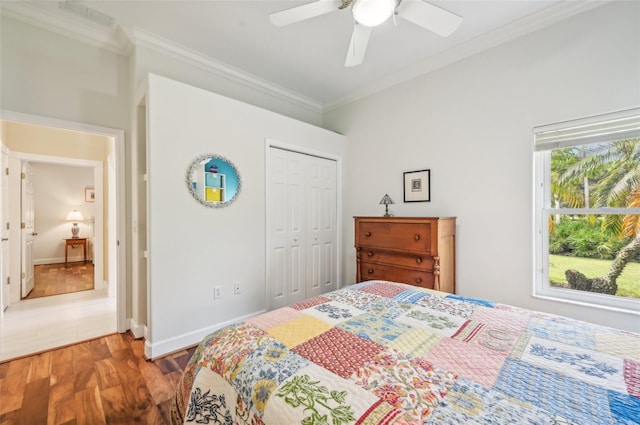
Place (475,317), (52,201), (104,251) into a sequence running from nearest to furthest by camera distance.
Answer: (475,317)
(104,251)
(52,201)

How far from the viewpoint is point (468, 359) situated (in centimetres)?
91

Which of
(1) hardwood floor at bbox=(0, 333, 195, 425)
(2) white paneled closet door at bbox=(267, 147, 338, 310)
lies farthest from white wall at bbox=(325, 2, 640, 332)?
(1) hardwood floor at bbox=(0, 333, 195, 425)

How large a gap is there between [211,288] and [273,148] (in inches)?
60.2

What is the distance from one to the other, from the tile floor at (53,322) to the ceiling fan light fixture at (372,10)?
3366 mm

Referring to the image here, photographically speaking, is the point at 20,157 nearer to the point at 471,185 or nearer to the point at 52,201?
the point at 52,201

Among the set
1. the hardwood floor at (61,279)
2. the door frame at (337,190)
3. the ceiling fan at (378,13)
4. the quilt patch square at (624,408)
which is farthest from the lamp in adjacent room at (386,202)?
the hardwood floor at (61,279)

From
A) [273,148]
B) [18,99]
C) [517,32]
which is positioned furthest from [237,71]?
[517,32]

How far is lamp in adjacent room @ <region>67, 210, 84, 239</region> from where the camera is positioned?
6.23m

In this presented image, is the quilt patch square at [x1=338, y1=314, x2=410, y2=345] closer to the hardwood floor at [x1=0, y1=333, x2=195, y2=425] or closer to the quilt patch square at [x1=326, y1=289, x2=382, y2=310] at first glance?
the quilt patch square at [x1=326, y1=289, x2=382, y2=310]

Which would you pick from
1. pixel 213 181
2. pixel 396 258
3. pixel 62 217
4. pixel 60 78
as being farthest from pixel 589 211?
pixel 62 217

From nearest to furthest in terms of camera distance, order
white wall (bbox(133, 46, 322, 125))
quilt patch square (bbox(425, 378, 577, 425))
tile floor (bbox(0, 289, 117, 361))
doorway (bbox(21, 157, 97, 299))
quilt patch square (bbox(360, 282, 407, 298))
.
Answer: quilt patch square (bbox(425, 378, 577, 425)) → quilt patch square (bbox(360, 282, 407, 298)) → tile floor (bbox(0, 289, 117, 361)) → white wall (bbox(133, 46, 322, 125)) → doorway (bbox(21, 157, 97, 299))

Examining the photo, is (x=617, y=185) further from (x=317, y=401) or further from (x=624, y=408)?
(x=317, y=401)

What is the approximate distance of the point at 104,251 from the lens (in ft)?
13.6

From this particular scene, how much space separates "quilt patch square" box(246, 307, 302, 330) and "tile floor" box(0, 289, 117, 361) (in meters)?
2.31
